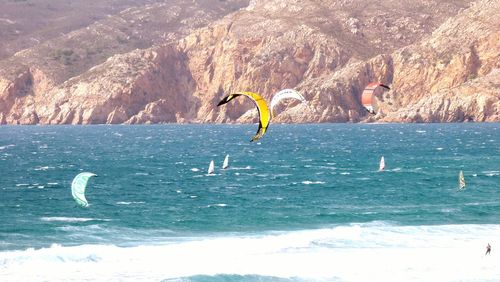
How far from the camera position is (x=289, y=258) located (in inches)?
1747

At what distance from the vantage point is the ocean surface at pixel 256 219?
4244cm

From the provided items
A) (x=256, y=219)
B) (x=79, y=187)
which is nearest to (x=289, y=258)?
(x=79, y=187)

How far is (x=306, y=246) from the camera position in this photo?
47.5 metres

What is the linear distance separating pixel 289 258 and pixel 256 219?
12.9m

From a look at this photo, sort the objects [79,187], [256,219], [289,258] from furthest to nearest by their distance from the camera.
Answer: [256,219] < [79,187] < [289,258]

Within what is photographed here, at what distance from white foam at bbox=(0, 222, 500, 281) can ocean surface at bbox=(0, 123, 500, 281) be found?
0.06m

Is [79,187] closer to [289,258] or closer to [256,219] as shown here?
[289,258]

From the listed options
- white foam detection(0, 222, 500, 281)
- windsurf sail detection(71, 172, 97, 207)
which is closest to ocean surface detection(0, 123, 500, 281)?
white foam detection(0, 222, 500, 281)

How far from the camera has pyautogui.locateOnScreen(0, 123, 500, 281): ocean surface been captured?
139 ft

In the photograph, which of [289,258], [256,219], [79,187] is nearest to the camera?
[289,258]

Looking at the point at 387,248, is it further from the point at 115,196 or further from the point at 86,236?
the point at 115,196

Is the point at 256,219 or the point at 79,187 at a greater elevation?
the point at 79,187

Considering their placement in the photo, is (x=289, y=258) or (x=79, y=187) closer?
(x=289, y=258)

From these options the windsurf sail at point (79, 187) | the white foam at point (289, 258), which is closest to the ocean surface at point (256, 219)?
the white foam at point (289, 258)
